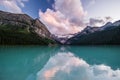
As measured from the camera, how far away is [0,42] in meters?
159

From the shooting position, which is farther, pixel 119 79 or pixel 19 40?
pixel 19 40

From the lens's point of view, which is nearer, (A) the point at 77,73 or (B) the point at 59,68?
(A) the point at 77,73

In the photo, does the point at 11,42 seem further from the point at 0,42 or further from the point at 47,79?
the point at 47,79

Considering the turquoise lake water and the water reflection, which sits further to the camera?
the turquoise lake water

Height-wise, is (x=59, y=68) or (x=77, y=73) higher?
(x=59, y=68)

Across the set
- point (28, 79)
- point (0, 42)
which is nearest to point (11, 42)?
point (0, 42)

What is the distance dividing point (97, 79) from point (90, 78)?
94 cm

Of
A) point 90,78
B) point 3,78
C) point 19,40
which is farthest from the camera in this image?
point 19,40

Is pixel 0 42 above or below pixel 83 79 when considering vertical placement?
above

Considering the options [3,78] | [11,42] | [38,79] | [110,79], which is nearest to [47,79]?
[38,79]

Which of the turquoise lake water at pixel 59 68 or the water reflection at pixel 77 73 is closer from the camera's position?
the water reflection at pixel 77 73

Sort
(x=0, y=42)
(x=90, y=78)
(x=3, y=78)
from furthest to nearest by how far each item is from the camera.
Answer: (x=0, y=42), (x=90, y=78), (x=3, y=78)

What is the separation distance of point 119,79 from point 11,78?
11556mm

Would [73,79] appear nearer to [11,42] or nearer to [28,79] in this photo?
[28,79]
